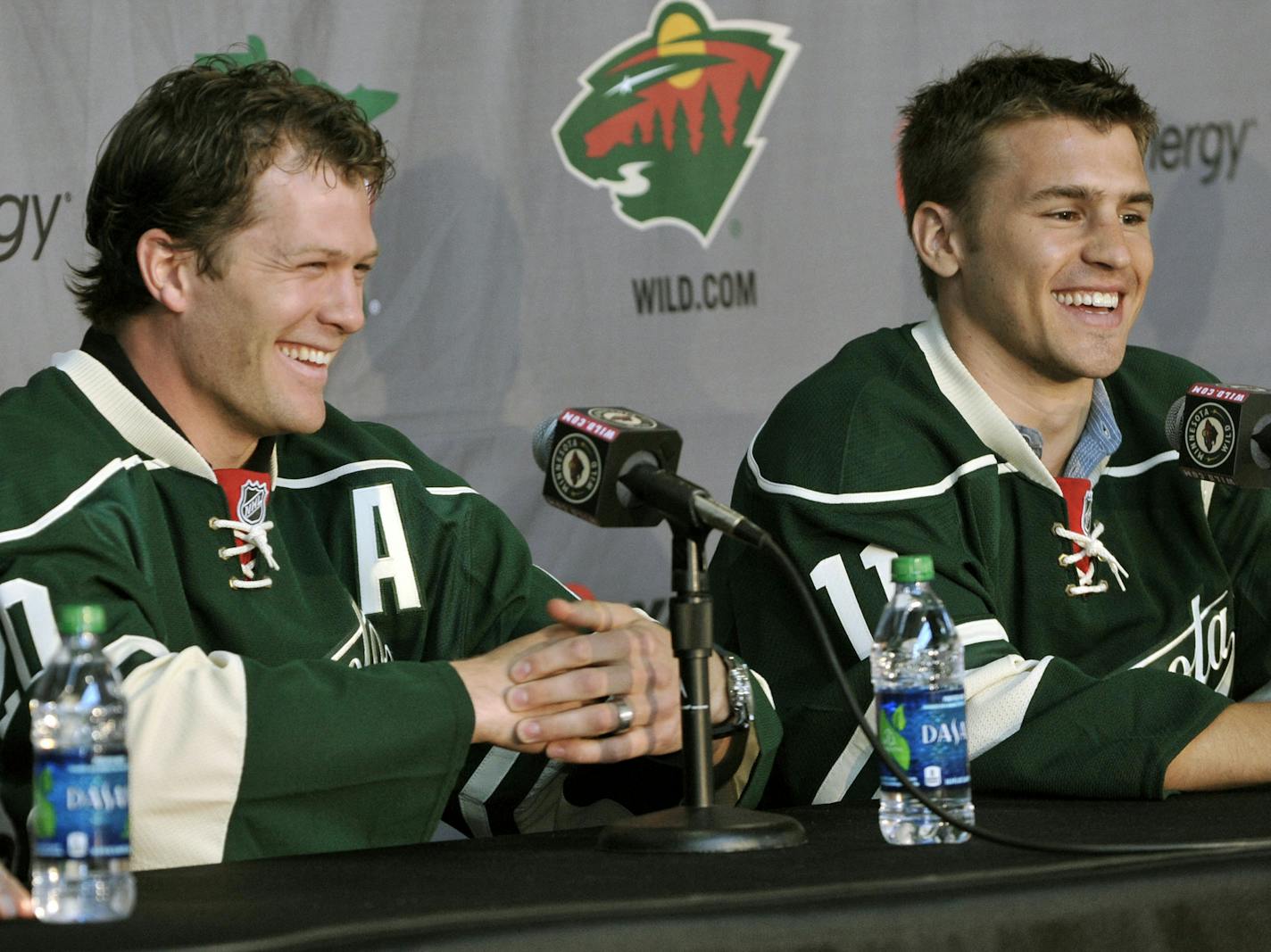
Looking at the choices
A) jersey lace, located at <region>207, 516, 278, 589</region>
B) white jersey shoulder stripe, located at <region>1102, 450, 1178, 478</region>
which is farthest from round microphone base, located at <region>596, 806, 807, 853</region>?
white jersey shoulder stripe, located at <region>1102, 450, 1178, 478</region>

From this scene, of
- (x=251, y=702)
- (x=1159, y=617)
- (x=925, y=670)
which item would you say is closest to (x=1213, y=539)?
(x=1159, y=617)

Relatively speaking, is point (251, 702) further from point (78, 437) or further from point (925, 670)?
point (925, 670)

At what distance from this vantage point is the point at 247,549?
2211 millimetres

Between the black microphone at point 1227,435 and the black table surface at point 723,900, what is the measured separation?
2.20 ft

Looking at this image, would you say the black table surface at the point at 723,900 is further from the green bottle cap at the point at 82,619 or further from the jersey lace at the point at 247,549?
the jersey lace at the point at 247,549

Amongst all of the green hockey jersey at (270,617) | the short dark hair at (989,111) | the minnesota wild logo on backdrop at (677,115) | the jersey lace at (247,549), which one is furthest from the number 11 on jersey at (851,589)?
the minnesota wild logo on backdrop at (677,115)

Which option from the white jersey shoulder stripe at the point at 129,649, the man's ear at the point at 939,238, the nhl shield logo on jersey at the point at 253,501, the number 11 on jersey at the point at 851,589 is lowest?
the number 11 on jersey at the point at 851,589

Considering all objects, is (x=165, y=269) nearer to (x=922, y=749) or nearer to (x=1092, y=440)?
(x=922, y=749)

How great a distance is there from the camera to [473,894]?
4.85 ft

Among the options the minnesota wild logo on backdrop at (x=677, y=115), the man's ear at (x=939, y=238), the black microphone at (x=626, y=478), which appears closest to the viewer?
the black microphone at (x=626, y=478)

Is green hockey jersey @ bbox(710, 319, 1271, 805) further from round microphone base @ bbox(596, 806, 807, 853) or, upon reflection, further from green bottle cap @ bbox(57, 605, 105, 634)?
green bottle cap @ bbox(57, 605, 105, 634)

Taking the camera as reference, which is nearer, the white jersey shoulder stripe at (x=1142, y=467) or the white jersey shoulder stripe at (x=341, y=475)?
the white jersey shoulder stripe at (x=341, y=475)

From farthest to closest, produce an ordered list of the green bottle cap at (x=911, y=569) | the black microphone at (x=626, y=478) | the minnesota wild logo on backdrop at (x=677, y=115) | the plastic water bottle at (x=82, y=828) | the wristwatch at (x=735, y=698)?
the minnesota wild logo on backdrop at (x=677, y=115)
the wristwatch at (x=735, y=698)
the green bottle cap at (x=911, y=569)
the black microphone at (x=626, y=478)
the plastic water bottle at (x=82, y=828)

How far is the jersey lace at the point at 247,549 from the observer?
2191 mm
